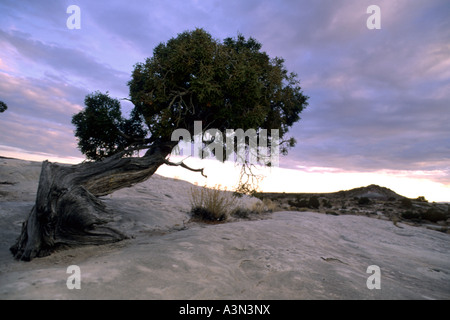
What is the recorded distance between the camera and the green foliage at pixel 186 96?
6.45 meters

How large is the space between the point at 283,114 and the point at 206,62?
363 cm

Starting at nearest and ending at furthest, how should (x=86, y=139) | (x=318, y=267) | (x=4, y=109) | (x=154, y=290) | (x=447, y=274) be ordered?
(x=154, y=290)
(x=318, y=267)
(x=447, y=274)
(x=86, y=139)
(x=4, y=109)

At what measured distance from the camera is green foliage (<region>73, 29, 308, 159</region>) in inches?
254

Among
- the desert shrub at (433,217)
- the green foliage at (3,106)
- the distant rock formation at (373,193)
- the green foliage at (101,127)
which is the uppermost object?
the green foliage at (3,106)

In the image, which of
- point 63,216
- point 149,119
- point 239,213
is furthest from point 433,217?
point 63,216

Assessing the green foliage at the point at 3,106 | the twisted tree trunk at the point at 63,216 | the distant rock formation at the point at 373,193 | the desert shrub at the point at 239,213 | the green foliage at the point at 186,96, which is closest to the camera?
the twisted tree trunk at the point at 63,216

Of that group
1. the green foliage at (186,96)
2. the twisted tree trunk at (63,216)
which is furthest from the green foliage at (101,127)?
the twisted tree trunk at (63,216)

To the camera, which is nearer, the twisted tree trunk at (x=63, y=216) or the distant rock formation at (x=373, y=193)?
the twisted tree trunk at (x=63, y=216)

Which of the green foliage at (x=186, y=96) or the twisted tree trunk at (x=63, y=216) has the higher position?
the green foliage at (x=186, y=96)

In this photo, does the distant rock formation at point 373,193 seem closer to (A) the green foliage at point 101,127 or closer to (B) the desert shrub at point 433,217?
(B) the desert shrub at point 433,217

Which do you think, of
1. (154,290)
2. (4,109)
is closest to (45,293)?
(154,290)
